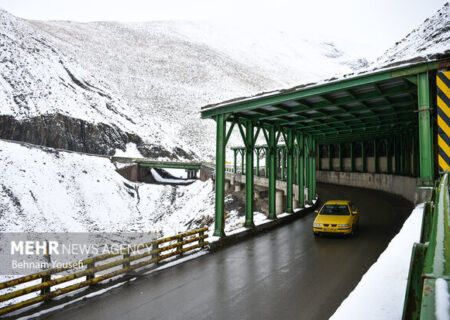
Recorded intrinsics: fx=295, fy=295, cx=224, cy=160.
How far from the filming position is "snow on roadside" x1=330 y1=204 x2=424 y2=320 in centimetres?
321

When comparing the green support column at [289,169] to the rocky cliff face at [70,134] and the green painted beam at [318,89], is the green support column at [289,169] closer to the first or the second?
the green painted beam at [318,89]

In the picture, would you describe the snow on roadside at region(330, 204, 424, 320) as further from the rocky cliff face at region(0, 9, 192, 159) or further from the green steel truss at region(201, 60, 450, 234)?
the rocky cliff face at region(0, 9, 192, 159)

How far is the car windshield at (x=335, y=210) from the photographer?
13502 mm

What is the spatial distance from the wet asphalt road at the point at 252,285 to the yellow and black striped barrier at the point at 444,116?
12.3 feet

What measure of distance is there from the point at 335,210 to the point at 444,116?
21.1 feet

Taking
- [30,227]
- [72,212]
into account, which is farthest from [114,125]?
[30,227]

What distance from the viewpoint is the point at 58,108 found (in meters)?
64.9

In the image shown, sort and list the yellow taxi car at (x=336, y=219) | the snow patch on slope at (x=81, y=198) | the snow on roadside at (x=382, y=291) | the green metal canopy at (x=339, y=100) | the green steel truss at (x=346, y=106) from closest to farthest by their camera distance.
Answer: the snow on roadside at (x=382, y=291)
the green steel truss at (x=346, y=106)
the green metal canopy at (x=339, y=100)
the yellow taxi car at (x=336, y=219)
the snow patch on slope at (x=81, y=198)

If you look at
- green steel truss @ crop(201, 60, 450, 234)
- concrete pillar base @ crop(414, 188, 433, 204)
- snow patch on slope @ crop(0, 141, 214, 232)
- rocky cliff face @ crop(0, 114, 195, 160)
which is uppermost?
rocky cliff face @ crop(0, 114, 195, 160)

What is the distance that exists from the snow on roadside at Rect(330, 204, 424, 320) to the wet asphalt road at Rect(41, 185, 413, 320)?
83.3 inches

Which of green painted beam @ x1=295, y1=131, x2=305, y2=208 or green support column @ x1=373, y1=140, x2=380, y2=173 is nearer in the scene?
green painted beam @ x1=295, y1=131, x2=305, y2=208

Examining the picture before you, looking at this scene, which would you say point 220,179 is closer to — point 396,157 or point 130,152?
point 396,157

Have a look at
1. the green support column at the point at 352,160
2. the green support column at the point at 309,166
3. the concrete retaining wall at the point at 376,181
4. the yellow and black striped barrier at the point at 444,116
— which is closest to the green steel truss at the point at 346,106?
the yellow and black striped barrier at the point at 444,116

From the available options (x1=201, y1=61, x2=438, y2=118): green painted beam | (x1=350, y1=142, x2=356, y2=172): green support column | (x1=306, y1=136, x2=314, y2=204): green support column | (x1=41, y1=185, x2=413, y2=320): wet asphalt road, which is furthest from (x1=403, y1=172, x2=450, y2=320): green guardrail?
(x1=350, y1=142, x2=356, y2=172): green support column
